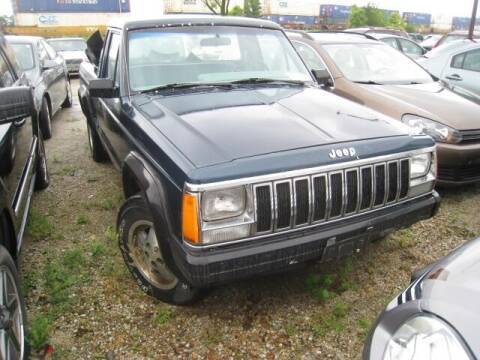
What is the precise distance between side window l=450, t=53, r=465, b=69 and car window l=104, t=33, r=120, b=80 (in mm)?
5633

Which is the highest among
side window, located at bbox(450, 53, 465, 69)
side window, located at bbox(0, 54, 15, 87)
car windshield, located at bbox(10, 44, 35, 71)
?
side window, located at bbox(0, 54, 15, 87)

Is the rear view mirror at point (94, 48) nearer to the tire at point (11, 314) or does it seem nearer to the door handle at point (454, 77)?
the tire at point (11, 314)

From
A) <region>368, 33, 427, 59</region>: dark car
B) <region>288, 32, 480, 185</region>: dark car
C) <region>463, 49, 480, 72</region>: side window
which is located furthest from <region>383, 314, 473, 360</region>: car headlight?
<region>368, 33, 427, 59</region>: dark car

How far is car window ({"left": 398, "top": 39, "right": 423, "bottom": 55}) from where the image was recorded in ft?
38.6

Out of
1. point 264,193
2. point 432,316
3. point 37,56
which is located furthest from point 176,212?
point 37,56

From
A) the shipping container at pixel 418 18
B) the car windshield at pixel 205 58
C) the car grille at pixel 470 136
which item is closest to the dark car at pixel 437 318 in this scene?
the car windshield at pixel 205 58

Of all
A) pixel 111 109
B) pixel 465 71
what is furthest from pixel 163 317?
pixel 465 71

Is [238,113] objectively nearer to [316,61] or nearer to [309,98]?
[309,98]

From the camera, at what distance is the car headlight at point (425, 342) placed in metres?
1.43

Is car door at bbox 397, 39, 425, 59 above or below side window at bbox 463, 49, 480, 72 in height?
below

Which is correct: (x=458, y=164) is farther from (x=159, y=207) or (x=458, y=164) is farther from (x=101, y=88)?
(x=101, y=88)

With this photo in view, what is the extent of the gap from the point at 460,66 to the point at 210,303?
6281mm

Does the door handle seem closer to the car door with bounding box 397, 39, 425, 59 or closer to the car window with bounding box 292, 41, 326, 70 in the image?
the car window with bounding box 292, 41, 326, 70

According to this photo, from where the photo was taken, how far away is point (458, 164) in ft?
14.9
